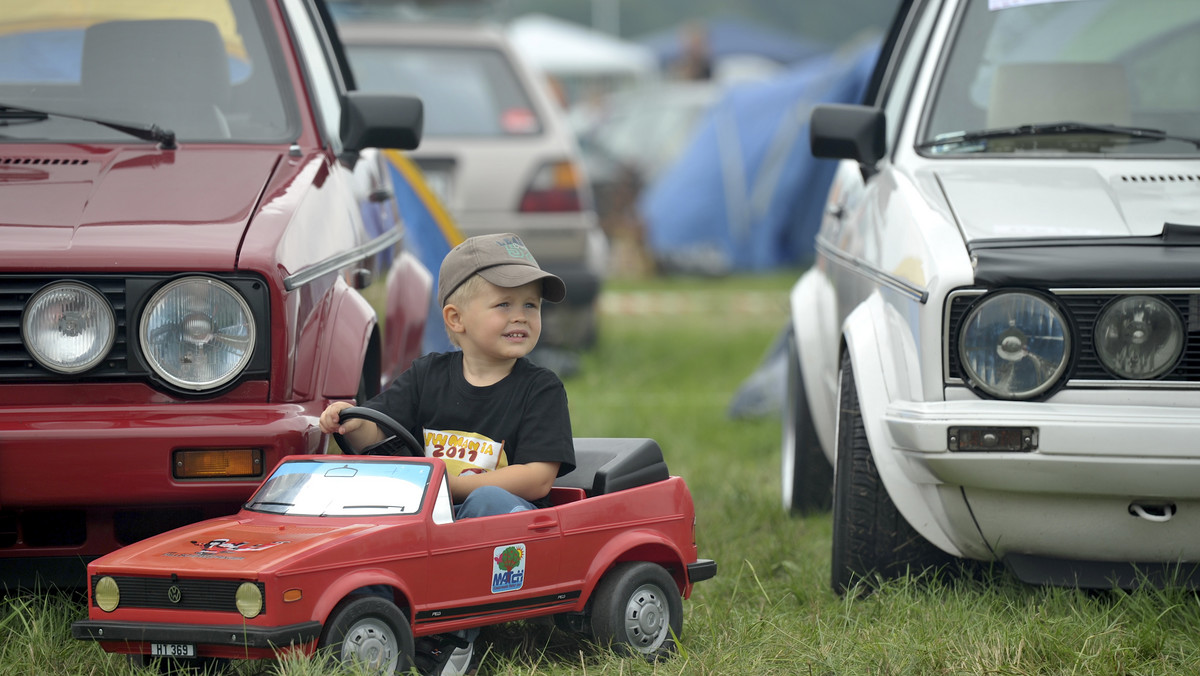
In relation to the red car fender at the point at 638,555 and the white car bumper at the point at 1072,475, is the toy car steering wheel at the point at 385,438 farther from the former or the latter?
the white car bumper at the point at 1072,475

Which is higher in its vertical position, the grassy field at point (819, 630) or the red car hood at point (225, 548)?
the red car hood at point (225, 548)

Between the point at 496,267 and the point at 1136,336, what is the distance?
142cm

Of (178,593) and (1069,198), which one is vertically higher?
(1069,198)

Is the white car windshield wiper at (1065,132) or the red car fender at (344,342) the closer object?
the red car fender at (344,342)

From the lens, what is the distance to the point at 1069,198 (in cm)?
339

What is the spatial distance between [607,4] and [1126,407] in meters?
49.9

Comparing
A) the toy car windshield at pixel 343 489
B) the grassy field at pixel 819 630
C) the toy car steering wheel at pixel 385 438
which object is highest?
the toy car steering wheel at pixel 385 438

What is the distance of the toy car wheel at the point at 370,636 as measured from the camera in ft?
8.50

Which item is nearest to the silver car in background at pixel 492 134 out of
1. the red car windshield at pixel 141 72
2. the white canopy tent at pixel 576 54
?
the red car windshield at pixel 141 72

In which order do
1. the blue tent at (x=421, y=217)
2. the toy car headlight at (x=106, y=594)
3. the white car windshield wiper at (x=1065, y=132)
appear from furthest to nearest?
1. the blue tent at (x=421, y=217)
2. the white car windshield wiper at (x=1065, y=132)
3. the toy car headlight at (x=106, y=594)

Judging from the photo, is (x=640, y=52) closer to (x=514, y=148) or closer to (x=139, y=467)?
(x=514, y=148)

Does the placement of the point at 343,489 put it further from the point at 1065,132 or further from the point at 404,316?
the point at 1065,132

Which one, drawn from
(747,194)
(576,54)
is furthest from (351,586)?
(576,54)

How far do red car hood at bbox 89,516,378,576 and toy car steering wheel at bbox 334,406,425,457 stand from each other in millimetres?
314
